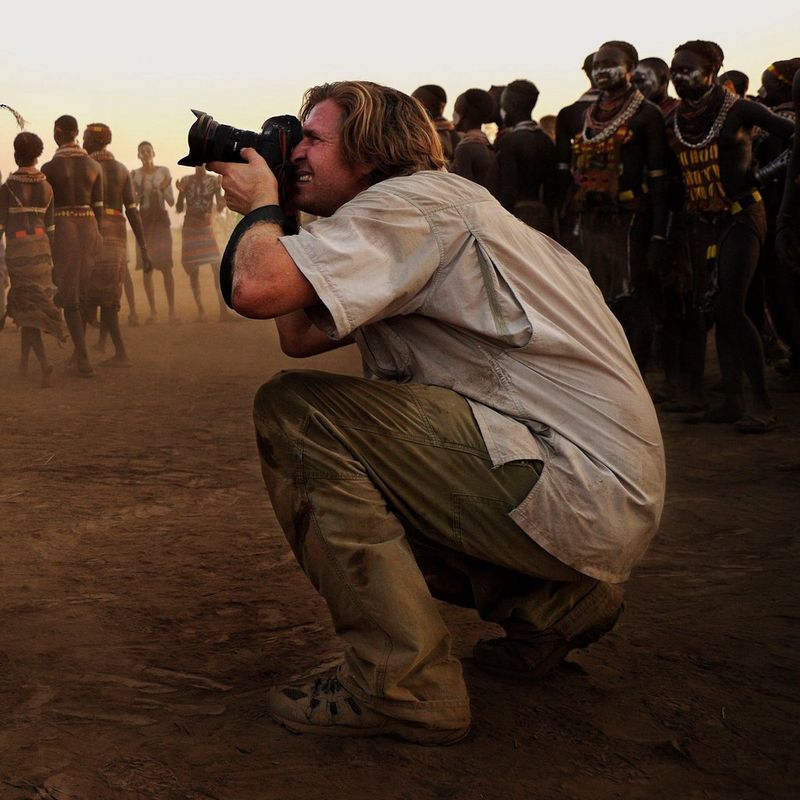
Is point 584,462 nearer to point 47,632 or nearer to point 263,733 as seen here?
point 263,733

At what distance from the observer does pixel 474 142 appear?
7645mm

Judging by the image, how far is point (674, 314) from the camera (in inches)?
252

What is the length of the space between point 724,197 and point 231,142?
372cm

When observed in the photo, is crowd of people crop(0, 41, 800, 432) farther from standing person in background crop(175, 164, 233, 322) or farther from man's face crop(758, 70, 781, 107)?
standing person in background crop(175, 164, 233, 322)

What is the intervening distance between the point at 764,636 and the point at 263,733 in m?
1.33

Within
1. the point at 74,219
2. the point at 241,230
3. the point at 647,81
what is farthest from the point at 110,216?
the point at 241,230

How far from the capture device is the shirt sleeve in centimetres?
208

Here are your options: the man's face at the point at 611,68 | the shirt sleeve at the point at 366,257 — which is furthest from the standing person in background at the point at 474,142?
the shirt sleeve at the point at 366,257

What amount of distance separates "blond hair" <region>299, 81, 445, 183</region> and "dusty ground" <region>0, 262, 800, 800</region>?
1.16 m

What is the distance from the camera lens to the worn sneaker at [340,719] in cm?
215

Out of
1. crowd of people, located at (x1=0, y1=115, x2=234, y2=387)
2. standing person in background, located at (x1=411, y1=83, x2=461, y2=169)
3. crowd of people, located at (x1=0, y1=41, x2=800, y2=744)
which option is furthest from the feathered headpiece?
crowd of people, located at (x1=0, y1=41, x2=800, y2=744)

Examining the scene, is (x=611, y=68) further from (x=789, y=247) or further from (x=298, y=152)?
(x=298, y=152)

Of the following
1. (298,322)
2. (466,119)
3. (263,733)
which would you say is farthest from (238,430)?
(263,733)

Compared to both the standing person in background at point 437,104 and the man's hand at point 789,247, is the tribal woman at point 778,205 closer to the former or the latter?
the man's hand at point 789,247
